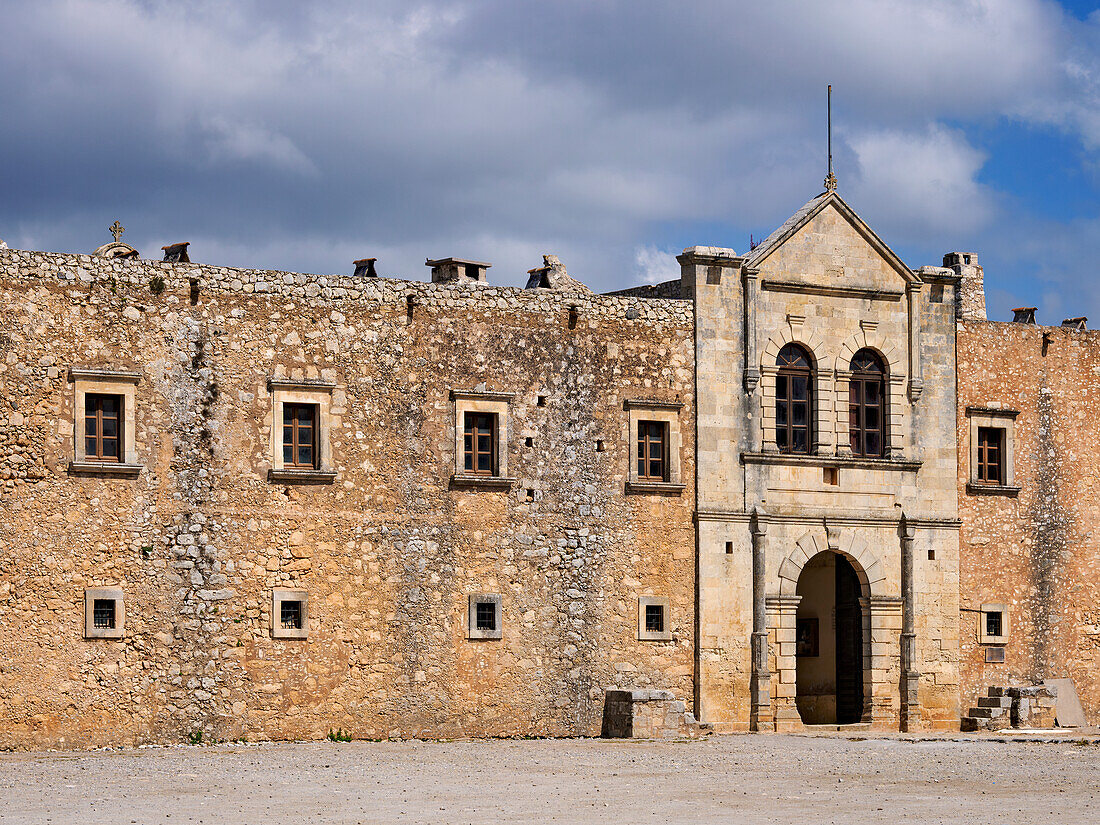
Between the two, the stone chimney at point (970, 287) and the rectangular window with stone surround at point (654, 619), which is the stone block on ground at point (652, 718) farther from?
the stone chimney at point (970, 287)

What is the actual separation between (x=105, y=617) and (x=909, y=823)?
12.7 m

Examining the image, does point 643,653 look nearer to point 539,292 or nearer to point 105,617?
point 539,292

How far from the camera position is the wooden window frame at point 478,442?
101 ft

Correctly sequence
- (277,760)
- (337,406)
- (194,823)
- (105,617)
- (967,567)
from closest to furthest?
Result: (194,823) < (277,760) < (105,617) < (337,406) < (967,567)

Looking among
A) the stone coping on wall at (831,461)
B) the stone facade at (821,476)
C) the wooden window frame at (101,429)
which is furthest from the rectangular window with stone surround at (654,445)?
the wooden window frame at (101,429)

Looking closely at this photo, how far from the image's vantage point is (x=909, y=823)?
1975cm

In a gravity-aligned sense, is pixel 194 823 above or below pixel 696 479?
below

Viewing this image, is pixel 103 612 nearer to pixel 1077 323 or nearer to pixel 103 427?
pixel 103 427

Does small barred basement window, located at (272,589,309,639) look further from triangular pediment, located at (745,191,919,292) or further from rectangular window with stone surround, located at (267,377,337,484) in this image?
triangular pediment, located at (745,191,919,292)

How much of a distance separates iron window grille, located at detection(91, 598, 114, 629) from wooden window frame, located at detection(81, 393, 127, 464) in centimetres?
199

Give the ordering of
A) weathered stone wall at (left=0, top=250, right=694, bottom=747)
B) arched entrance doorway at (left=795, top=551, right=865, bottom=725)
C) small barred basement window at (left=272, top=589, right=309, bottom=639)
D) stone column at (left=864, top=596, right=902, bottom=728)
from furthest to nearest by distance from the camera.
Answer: arched entrance doorway at (left=795, top=551, right=865, bottom=725), stone column at (left=864, top=596, right=902, bottom=728), small barred basement window at (left=272, top=589, right=309, bottom=639), weathered stone wall at (left=0, top=250, right=694, bottom=747)

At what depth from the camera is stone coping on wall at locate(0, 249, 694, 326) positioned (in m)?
27.5

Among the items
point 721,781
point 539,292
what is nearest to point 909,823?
point 721,781

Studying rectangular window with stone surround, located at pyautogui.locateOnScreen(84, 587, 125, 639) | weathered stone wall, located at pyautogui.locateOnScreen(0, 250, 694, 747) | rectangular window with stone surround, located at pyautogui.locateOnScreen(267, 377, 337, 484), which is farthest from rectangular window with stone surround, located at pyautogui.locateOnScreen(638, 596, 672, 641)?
rectangular window with stone surround, located at pyautogui.locateOnScreen(84, 587, 125, 639)
